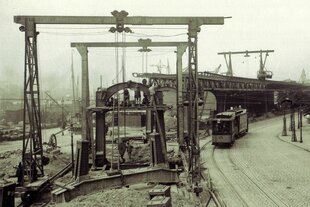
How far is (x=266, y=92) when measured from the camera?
167 feet

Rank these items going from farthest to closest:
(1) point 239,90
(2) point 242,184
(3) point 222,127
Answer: (1) point 239,90 → (3) point 222,127 → (2) point 242,184

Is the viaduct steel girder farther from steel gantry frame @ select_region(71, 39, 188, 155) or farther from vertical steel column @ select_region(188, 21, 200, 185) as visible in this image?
vertical steel column @ select_region(188, 21, 200, 185)

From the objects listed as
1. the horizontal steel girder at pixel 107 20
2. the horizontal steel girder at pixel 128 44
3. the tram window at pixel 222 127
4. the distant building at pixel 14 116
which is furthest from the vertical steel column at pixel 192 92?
the distant building at pixel 14 116

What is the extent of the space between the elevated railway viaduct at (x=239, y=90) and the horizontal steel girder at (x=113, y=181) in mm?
18069

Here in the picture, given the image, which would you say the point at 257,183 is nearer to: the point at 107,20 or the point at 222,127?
the point at 107,20

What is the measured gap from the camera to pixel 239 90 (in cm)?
4416

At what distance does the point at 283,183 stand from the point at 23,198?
12.0 m

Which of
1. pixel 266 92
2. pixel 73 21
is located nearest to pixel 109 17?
pixel 73 21

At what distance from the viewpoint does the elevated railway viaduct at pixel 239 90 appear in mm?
38250

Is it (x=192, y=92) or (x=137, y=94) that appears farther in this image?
(x=137, y=94)

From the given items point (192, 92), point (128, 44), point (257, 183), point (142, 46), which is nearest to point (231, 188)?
point (257, 183)

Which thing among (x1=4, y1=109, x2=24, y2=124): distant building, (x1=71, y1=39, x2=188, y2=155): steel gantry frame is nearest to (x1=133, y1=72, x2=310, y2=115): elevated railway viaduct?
(x1=71, y1=39, x2=188, y2=155): steel gantry frame

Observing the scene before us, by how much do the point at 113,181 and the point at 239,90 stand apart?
31.1 meters

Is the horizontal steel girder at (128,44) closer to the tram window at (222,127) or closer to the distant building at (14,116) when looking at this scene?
the tram window at (222,127)
